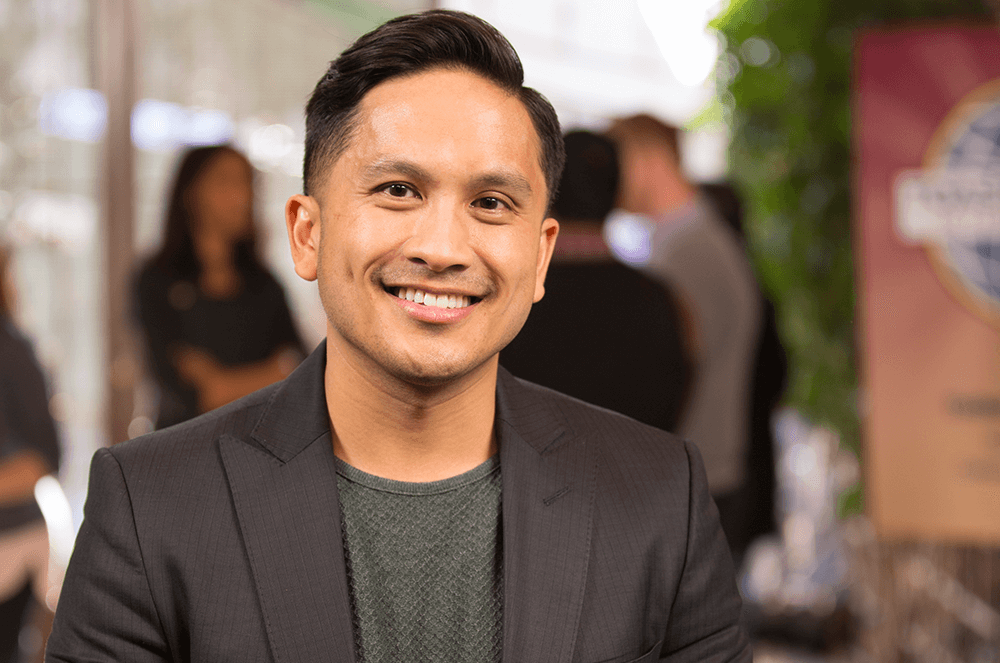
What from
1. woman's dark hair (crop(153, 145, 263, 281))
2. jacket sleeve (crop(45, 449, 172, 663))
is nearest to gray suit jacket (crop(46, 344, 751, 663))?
jacket sleeve (crop(45, 449, 172, 663))

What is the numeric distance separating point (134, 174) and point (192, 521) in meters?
2.25

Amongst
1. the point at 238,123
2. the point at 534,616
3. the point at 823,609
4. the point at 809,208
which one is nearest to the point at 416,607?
the point at 534,616

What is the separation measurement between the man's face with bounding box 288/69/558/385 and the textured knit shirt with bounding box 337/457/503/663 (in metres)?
0.17

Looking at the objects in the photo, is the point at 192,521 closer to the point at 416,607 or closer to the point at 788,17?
the point at 416,607

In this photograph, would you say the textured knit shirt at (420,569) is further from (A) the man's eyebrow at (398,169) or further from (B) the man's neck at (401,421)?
(A) the man's eyebrow at (398,169)

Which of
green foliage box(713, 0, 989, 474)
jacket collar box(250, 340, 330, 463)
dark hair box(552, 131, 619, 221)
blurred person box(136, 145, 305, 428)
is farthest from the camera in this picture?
green foliage box(713, 0, 989, 474)

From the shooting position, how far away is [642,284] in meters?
2.05

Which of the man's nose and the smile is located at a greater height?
the man's nose

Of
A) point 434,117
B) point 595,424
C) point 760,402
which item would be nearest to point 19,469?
point 595,424

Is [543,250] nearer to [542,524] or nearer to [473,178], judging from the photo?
[473,178]

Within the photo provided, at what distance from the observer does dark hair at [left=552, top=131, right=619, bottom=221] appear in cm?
200

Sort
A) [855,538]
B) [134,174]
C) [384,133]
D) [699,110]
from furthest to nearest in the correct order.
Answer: [699,110] < [855,538] < [134,174] < [384,133]

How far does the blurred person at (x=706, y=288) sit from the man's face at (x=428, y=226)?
170cm

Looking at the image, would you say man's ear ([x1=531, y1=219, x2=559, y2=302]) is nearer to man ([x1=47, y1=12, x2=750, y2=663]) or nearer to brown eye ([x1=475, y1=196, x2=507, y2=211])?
man ([x1=47, y1=12, x2=750, y2=663])
